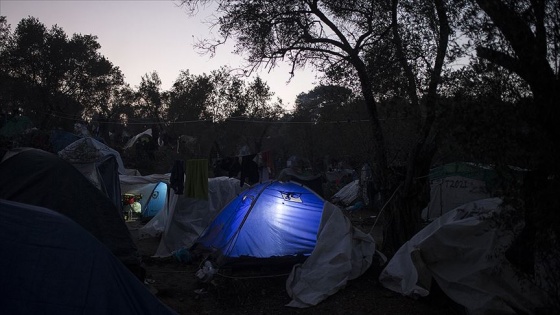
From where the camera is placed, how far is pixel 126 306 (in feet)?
13.0

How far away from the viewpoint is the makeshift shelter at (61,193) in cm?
673

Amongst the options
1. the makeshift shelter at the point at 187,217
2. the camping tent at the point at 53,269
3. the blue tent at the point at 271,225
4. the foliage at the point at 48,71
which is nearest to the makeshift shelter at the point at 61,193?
the blue tent at the point at 271,225

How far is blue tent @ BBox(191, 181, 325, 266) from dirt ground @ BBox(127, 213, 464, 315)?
34.3 inches

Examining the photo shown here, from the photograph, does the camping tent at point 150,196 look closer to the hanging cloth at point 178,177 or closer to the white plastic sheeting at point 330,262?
the hanging cloth at point 178,177

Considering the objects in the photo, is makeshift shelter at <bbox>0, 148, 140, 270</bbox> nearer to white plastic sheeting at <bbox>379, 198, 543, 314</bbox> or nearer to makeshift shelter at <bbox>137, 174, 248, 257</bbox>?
white plastic sheeting at <bbox>379, 198, 543, 314</bbox>

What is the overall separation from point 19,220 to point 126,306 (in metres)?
1.14

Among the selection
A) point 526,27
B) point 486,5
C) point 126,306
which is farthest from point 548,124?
point 126,306

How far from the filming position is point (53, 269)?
3.72 meters

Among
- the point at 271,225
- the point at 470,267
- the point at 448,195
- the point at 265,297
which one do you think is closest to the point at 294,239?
the point at 271,225

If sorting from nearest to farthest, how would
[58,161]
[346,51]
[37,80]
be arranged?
[58,161], [346,51], [37,80]

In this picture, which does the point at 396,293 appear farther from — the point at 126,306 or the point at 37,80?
the point at 37,80

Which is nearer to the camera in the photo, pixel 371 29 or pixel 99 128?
pixel 371 29

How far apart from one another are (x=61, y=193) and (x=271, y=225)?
181 inches

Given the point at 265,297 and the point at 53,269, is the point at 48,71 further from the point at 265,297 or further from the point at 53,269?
the point at 53,269
